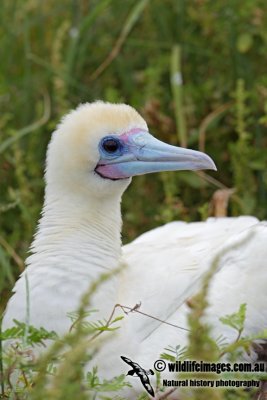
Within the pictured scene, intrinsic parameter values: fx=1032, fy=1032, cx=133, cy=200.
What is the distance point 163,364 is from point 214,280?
48 cm

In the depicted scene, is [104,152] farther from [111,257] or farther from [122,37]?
[122,37]

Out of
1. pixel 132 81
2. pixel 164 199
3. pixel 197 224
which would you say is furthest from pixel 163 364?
pixel 132 81

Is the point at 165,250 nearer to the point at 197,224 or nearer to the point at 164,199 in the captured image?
the point at 197,224

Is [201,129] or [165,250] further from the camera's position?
[201,129]

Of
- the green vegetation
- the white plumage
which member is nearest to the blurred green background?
the green vegetation

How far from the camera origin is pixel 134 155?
4090mm

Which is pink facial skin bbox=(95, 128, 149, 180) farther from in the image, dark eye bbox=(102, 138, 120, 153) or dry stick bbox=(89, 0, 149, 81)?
dry stick bbox=(89, 0, 149, 81)

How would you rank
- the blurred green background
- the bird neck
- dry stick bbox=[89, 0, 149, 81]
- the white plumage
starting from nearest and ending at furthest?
the white plumage → the bird neck → the blurred green background → dry stick bbox=[89, 0, 149, 81]

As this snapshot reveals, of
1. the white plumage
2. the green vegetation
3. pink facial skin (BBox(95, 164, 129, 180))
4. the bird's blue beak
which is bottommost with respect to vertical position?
the white plumage

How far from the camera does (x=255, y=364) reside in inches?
149

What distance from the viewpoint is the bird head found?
158 inches

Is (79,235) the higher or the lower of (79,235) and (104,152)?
the lower

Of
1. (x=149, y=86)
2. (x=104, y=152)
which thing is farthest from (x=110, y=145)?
(x=149, y=86)

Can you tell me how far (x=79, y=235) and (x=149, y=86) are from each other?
2.12 meters
